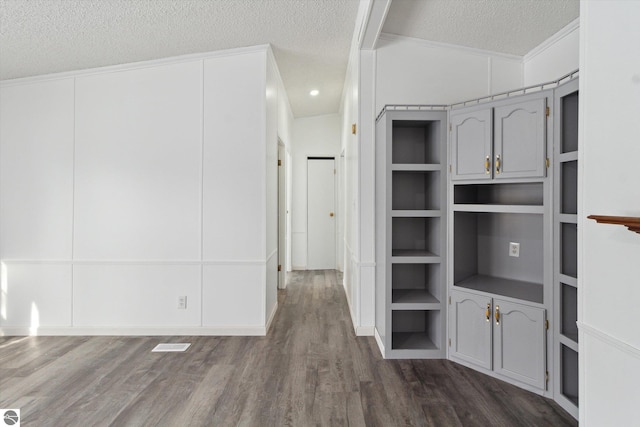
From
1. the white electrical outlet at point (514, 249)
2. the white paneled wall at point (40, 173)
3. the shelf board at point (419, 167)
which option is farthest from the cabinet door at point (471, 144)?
the white paneled wall at point (40, 173)

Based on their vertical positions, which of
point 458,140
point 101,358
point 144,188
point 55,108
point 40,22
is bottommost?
point 101,358

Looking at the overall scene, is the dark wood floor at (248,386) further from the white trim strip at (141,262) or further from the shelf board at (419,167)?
Answer: the shelf board at (419,167)

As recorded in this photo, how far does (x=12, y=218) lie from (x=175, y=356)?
84.7 inches

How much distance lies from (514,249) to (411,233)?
0.82 metres

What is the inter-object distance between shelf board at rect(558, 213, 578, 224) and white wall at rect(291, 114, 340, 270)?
459cm

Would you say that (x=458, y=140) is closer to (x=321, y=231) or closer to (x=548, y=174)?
(x=548, y=174)

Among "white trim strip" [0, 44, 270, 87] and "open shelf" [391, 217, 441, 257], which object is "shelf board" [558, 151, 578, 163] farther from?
"white trim strip" [0, 44, 270, 87]

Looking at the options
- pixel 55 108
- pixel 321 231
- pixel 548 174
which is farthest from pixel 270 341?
pixel 321 231

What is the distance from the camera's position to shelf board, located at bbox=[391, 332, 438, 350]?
2840mm

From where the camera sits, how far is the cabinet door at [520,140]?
2.26m

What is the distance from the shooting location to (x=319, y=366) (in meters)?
2.68
